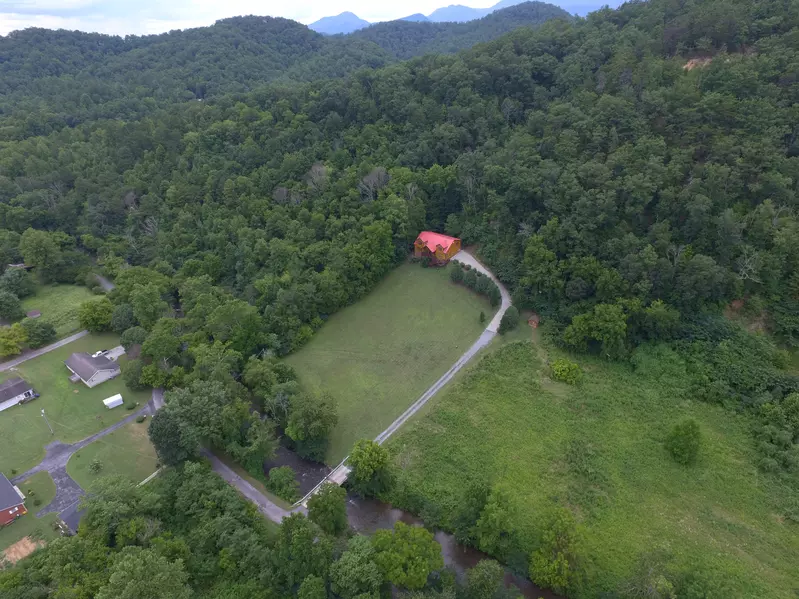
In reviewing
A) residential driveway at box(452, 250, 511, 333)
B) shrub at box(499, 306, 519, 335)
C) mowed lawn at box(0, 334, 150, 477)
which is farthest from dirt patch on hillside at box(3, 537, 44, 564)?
shrub at box(499, 306, 519, 335)

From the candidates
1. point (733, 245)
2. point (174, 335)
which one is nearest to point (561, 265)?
point (733, 245)

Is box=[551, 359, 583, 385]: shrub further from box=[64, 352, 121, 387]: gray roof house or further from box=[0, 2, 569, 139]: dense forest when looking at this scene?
box=[0, 2, 569, 139]: dense forest

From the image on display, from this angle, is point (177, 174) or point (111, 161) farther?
point (111, 161)

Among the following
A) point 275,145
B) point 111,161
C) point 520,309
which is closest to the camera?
point 520,309

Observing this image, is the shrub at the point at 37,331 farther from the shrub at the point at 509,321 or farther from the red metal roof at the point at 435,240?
the shrub at the point at 509,321

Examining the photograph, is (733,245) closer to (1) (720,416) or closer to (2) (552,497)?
(1) (720,416)

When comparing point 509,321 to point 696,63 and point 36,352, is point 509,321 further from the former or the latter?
point 36,352
